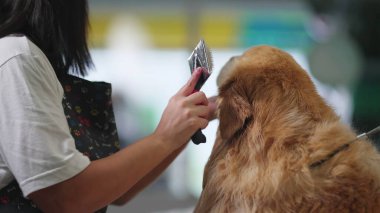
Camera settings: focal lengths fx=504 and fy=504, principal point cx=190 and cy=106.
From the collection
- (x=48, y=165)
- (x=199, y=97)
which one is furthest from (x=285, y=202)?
(x=48, y=165)

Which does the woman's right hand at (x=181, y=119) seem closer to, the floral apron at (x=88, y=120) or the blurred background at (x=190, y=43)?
the floral apron at (x=88, y=120)

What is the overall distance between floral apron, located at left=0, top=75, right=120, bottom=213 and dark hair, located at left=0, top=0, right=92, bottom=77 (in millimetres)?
53

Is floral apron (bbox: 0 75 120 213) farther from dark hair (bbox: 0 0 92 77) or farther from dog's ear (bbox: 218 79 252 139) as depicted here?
dog's ear (bbox: 218 79 252 139)

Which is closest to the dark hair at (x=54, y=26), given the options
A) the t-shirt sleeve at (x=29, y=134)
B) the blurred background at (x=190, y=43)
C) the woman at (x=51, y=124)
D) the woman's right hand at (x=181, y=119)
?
the woman at (x=51, y=124)

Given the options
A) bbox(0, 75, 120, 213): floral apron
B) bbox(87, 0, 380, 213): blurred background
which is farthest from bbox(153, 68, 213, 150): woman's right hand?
bbox(87, 0, 380, 213): blurred background

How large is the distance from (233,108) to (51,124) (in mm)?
406

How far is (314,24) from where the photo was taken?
362 cm

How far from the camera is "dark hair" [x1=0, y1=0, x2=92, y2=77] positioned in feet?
3.40

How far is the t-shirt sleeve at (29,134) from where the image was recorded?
926 millimetres

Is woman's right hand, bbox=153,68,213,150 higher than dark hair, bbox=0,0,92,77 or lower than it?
lower

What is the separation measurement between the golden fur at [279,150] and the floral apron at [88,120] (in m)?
0.27

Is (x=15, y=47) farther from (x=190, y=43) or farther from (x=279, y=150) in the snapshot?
(x=190, y=43)

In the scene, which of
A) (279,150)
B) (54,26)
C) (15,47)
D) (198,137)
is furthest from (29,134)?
(279,150)

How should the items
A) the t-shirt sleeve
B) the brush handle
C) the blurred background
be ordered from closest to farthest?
the t-shirt sleeve
the brush handle
the blurred background
